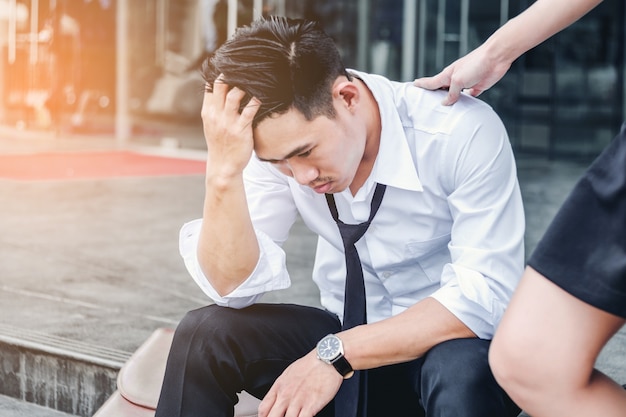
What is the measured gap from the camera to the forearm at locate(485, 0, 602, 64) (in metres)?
1.78

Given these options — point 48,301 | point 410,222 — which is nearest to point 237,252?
point 410,222

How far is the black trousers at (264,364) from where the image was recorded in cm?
174

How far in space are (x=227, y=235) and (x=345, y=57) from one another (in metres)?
9.68

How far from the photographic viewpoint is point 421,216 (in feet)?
6.65

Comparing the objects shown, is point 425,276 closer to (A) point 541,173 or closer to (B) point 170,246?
(B) point 170,246

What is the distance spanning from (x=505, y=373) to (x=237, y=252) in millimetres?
781

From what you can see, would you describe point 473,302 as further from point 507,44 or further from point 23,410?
point 23,410

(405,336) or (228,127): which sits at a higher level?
(228,127)

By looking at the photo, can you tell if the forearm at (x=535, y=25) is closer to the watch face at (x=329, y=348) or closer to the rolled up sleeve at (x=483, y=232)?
the rolled up sleeve at (x=483, y=232)

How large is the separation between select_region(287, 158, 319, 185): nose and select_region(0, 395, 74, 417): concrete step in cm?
152

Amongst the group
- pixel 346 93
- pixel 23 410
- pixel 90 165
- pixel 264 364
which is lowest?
pixel 90 165

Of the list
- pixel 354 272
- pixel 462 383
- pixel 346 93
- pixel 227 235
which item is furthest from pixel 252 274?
pixel 462 383

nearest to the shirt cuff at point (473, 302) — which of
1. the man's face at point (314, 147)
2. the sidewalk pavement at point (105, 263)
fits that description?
the man's face at point (314, 147)

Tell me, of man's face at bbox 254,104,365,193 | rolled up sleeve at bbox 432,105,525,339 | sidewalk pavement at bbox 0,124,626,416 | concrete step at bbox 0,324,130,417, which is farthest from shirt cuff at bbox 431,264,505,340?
concrete step at bbox 0,324,130,417
